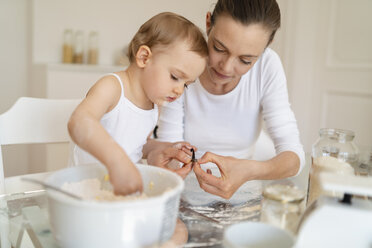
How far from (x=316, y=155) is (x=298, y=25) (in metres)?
2.49

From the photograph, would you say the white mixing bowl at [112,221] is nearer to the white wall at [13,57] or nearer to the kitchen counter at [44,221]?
the kitchen counter at [44,221]

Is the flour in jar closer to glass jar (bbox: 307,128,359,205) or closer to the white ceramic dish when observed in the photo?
the white ceramic dish

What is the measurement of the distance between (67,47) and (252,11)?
2.18 meters

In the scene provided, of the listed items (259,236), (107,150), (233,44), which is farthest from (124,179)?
(233,44)

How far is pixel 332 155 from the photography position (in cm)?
89

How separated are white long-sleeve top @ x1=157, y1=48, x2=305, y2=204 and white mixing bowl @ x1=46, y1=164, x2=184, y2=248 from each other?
851mm

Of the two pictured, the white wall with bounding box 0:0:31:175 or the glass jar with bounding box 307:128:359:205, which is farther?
the white wall with bounding box 0:0:31:175

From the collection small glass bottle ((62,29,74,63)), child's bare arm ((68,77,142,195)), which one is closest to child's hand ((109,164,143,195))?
child's bare arm ((68,77,142,195))

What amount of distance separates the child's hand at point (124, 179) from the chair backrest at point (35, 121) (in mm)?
765

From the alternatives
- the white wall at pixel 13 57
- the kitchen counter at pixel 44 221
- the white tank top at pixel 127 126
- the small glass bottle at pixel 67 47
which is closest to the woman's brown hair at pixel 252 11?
the white tank top at pixel 127 126

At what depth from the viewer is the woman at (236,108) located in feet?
3.40

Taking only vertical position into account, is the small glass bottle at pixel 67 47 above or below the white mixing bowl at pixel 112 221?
above

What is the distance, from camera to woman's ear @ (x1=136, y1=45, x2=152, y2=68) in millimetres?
1001

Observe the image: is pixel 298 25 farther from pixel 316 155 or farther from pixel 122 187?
pixel 122 187
